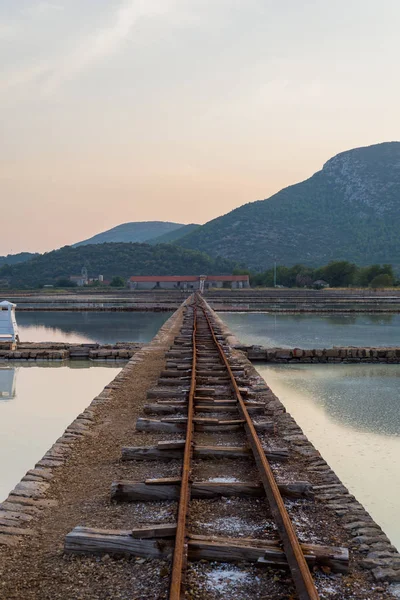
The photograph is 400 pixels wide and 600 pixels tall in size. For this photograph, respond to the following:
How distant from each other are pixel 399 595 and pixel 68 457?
348 centimetres

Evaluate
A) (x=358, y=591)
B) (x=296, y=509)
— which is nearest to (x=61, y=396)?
(x=296, y=509)

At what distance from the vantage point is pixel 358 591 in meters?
3.02

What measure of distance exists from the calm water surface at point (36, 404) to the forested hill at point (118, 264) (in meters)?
99.9

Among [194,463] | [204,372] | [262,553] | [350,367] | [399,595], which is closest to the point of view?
[399,595]

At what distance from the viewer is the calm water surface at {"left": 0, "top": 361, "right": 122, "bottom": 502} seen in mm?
7184

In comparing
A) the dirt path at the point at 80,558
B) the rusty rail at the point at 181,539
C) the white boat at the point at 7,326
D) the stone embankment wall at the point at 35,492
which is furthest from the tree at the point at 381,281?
the rusty rail at the point at 181,539

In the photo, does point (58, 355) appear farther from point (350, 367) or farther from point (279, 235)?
point (279, 235)

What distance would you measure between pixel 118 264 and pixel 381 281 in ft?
217

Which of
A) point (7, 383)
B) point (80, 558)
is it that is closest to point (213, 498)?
point (80, 558)

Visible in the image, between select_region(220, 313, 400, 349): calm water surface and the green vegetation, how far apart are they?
40.4 m

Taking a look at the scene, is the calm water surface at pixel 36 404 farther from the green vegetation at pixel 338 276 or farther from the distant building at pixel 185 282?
the distant building at pixel 185 282

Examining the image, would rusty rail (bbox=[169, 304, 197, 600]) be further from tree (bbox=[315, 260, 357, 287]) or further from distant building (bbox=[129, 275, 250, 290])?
distant building (bbox=[129, 275, 250, 290])

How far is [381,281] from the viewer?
247ft

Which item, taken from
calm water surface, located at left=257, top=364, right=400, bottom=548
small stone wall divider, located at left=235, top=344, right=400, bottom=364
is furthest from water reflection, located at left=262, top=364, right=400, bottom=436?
small stone wall divider, located at left=235, top=344, right=400, bottom=364
